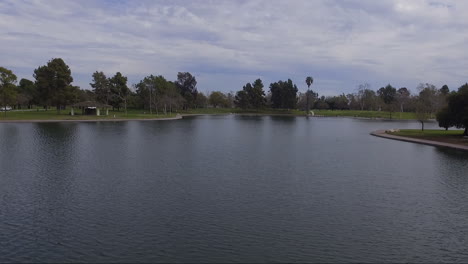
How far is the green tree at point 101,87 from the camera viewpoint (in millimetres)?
113950

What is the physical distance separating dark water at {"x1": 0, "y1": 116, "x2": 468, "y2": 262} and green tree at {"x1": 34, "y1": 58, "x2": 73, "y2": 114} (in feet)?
212

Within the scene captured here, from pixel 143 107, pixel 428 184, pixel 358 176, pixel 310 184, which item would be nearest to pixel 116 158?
pixel 310 184

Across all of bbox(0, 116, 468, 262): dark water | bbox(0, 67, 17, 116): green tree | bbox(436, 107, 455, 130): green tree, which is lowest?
bbox(0, 116, 468, 262): dark water

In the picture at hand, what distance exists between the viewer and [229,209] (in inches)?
625

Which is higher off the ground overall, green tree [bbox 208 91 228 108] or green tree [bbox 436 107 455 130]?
green tree [bbox 208 91 228 108]

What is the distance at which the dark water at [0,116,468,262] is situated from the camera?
38.2ft

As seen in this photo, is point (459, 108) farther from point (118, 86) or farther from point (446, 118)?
point (118, 86)

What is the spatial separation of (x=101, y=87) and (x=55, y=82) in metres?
29.0

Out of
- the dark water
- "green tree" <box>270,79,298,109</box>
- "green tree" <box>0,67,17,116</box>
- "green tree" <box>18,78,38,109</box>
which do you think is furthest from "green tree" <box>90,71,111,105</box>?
the dark water

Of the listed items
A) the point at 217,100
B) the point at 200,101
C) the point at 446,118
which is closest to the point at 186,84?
the point at 200,101

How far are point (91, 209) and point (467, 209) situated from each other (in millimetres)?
16537

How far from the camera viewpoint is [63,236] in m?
12.6

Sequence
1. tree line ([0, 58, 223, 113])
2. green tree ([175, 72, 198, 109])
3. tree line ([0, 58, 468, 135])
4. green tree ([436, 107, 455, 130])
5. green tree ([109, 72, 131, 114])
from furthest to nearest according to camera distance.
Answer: green tree ([175, 72, 198, 109]) → green tree ([109, 72, 131, 114]) → tree line ([0, 58, 223, 113]) → tree line ([0, 58, 468, 135]) → green tree ([436, 107, 455, 130])

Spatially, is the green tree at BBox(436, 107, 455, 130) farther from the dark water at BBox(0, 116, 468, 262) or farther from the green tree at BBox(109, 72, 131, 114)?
the green tree at BBox(109, 72, 131, 114)
